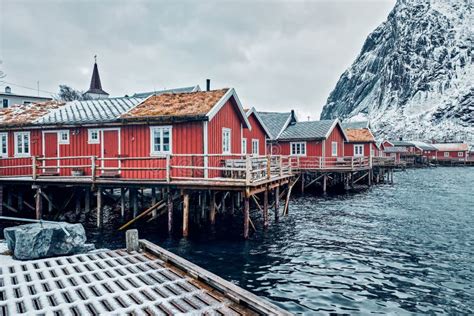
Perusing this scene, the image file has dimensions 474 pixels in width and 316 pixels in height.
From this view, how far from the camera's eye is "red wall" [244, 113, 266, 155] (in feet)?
84.8

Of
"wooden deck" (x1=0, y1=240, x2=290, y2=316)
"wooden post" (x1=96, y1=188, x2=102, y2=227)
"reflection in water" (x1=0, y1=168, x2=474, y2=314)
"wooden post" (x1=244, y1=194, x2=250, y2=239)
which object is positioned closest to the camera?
"wooden deck" (x1=0, y1=240, x2=290, y2=316)

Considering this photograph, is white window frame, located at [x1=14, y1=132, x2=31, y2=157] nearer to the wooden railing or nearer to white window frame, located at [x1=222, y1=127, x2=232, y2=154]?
the wooden railing

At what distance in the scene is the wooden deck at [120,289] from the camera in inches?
225

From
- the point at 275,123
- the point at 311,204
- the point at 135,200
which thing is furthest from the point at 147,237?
the point at 275,123

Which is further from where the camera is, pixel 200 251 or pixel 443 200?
pixel 443 200

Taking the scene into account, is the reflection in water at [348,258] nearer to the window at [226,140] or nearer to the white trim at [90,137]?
the window at [226,140]

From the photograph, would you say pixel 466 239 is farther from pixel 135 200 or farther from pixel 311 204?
pixel 135 200

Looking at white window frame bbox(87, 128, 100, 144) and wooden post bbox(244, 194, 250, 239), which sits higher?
white window frame bbox(87, 128, 100, 144)

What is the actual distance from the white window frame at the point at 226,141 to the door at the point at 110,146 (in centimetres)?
582

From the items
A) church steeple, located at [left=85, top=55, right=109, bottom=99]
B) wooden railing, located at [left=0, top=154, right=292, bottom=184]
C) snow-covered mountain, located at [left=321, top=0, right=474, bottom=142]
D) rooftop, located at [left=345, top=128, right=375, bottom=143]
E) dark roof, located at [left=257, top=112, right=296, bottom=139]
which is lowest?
wooden railing, located at [left=0, top=154, right=292, bottom=184]

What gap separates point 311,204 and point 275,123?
1594cm

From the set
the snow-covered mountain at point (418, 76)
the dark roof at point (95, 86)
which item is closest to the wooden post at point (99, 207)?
the dark roof at point (95, 86)

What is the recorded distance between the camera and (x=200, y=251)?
43.9 ft

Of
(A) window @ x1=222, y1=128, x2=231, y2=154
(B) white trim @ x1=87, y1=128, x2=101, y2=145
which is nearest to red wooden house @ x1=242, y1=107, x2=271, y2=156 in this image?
(A) window @ x1=222, y1=128, x2=231, y2=154
